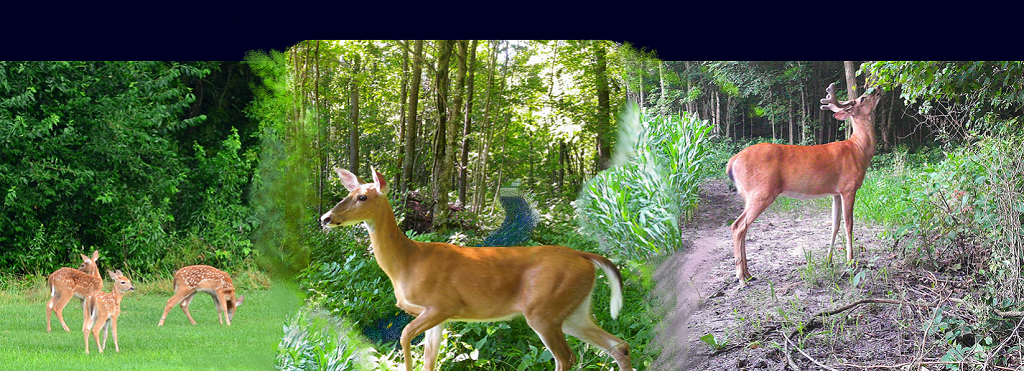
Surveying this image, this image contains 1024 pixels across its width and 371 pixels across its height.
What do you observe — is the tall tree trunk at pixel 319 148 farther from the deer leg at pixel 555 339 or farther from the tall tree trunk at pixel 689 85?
the tall tree trunk at pixel 689 85

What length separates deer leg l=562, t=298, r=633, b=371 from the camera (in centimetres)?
291

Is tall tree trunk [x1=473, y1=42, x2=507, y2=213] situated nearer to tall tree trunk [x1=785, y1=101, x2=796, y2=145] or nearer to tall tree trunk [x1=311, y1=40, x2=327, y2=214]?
tall tree trunk [x1=311, y1=40, x2=327, y2=214]

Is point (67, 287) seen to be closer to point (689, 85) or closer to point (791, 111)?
point (689, 85)

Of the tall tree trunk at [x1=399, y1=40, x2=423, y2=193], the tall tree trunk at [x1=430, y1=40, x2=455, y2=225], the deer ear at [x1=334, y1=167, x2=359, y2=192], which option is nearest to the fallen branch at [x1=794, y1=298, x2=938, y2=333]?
the tall tree trunk at [x1=430, y1=40, x2=455, y2=225]

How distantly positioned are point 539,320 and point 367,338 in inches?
29.0

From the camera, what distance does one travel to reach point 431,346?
3057 mm

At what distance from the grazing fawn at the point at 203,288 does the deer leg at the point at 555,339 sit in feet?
14.4

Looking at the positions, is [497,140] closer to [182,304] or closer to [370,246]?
A: [370,246]

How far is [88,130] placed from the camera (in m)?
7.48

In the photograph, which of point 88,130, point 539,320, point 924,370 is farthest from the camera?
point 88,130

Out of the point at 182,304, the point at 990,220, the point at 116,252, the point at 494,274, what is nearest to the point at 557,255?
the point at 494,274

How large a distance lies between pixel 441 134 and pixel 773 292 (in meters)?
1.59

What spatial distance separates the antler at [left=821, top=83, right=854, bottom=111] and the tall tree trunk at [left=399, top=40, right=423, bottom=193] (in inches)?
69.9

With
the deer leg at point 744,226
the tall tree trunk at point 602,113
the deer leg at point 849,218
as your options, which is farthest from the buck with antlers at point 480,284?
Result: the deer leg at point 849,218
